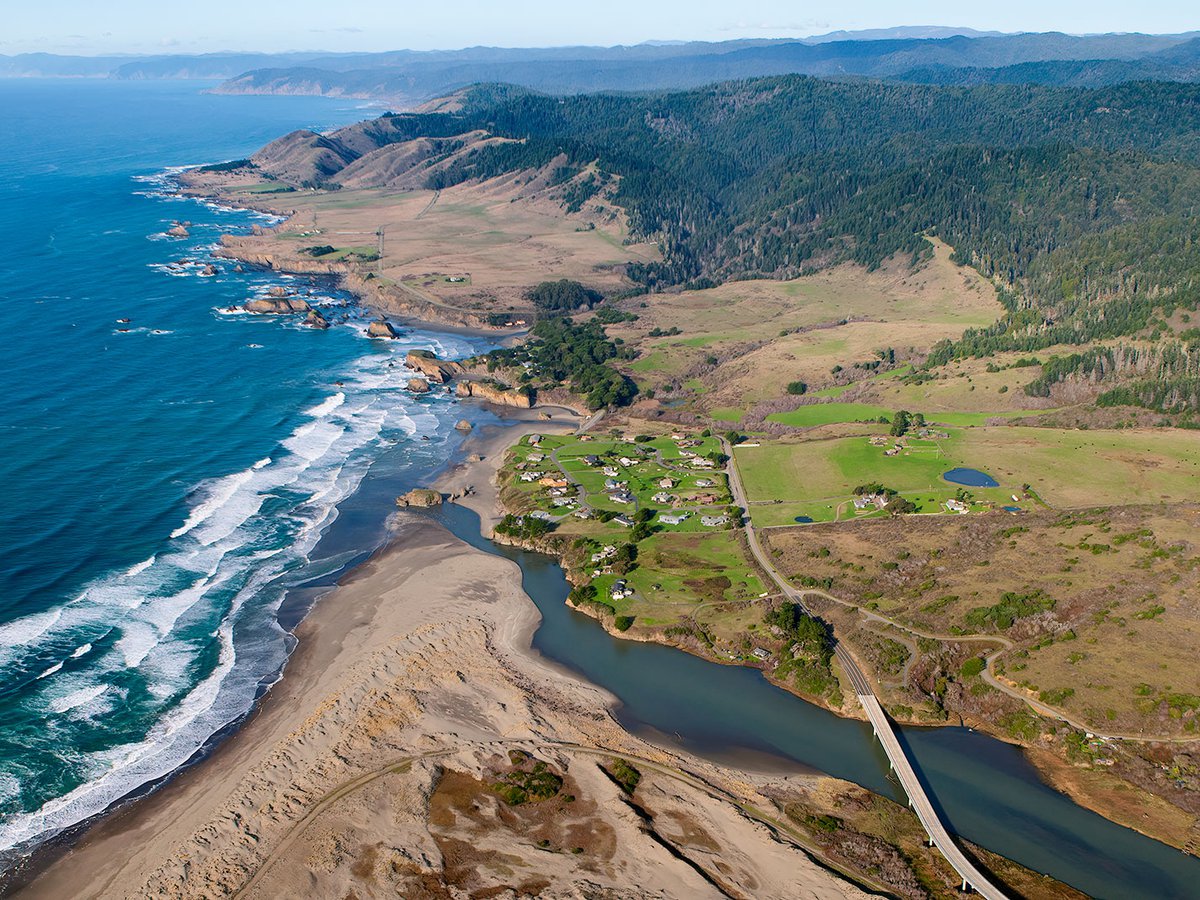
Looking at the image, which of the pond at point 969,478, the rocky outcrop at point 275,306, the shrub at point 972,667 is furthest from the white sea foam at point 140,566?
the rocky outcrop at point 275,306

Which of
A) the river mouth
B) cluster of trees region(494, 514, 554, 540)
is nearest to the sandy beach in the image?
the river mouth

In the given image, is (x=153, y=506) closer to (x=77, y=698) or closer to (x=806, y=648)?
(x=77, y=698)

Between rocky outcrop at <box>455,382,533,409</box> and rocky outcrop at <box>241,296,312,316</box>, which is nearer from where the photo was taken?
rocky outcrop at <box>455,382,533,409</box>

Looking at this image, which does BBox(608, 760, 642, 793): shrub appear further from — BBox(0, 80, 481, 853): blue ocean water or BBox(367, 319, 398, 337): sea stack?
BBox(367, 319, 398, 337): sea stack

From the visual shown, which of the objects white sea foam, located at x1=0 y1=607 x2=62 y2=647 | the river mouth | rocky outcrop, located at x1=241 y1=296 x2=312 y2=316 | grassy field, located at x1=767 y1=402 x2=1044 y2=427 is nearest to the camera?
the river mouth

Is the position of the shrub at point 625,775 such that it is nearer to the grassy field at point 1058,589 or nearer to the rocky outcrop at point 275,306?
the grassy field at point 1058,589

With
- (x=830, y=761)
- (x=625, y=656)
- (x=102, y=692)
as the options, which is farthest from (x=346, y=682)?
(x=830, y=761)
